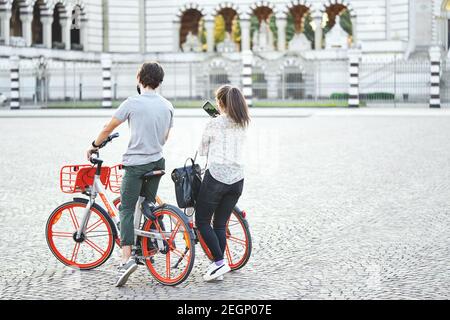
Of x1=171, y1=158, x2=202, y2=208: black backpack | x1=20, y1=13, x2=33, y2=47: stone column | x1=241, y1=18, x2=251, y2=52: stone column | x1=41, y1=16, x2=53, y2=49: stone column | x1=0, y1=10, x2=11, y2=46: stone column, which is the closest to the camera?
x1=171, y1=158, x2=202, y2=208: black backpack

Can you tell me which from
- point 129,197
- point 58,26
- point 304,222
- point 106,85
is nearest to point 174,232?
point 129,197

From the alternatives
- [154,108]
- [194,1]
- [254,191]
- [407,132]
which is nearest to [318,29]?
[194,1]

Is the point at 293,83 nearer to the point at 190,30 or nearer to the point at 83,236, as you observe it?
the point at 190,30

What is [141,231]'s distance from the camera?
22.1ft

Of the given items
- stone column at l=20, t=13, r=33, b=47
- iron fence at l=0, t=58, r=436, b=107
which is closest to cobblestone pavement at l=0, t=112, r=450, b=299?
iron fence at l=0, t=58, r=436, b=107

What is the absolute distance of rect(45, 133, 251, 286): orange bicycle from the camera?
6.65 metres

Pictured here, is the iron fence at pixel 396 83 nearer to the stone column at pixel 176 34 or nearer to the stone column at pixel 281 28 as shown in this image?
the stone column at pixel 281 28

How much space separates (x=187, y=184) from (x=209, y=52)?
43247mm

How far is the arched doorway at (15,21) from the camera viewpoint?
4794 cm

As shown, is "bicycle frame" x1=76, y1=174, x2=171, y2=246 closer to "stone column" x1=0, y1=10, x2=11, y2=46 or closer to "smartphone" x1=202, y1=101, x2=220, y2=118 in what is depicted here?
"smartphone" x1=202, y1=101, x2=220, y2=118

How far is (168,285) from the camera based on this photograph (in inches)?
262

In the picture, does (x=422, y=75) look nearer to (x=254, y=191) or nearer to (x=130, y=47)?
(x=130, y=47)

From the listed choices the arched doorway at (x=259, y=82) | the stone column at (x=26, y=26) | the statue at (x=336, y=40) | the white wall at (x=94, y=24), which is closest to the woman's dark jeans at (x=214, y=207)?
the arched doorway at (x=259, y=82)

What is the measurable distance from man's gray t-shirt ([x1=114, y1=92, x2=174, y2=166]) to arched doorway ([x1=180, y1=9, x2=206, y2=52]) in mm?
45564
